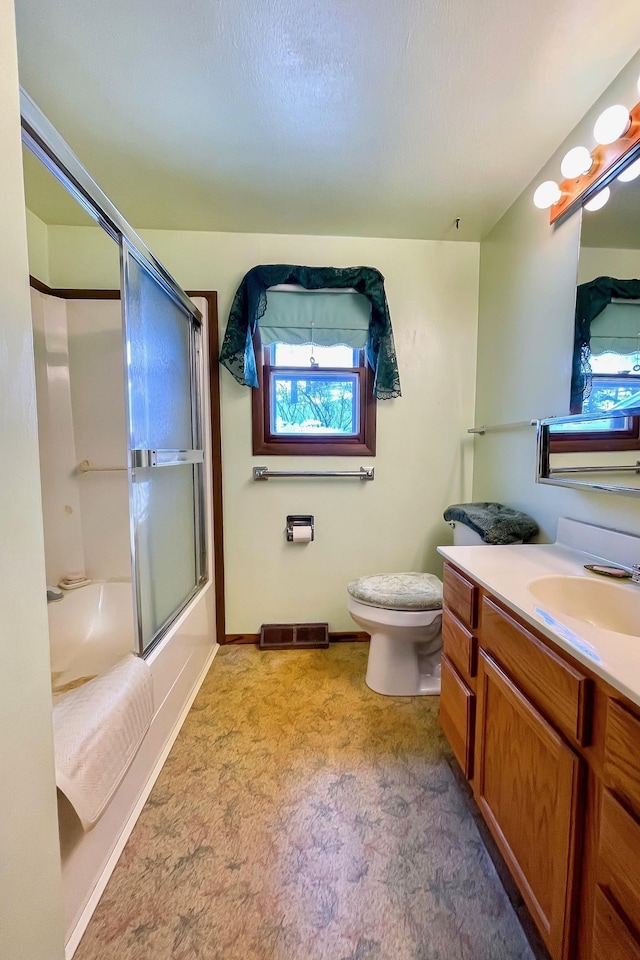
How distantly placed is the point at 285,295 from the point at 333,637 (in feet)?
6.49

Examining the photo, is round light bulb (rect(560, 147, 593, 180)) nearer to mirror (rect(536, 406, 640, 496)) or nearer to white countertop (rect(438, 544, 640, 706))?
mirror (rect(536, 406, 640, 496))

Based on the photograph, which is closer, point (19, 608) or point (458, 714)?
point (19, 608)

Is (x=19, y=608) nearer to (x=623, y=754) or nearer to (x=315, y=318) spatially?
(x=623, y=754)

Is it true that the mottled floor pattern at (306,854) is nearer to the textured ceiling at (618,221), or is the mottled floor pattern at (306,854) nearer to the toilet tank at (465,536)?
the toilet tank at (465,536)

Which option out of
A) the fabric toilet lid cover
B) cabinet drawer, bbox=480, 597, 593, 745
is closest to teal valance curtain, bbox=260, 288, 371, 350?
the fabric toilet lid cover

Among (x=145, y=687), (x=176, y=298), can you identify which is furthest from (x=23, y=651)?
(x=176, y=298)

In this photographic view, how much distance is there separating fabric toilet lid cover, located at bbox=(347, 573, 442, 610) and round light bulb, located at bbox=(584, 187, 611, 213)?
61.5 inches

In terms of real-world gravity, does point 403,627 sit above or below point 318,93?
below

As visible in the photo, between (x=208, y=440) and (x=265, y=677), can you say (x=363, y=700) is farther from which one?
(x=208, y=440)

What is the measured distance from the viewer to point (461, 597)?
1.17 metres

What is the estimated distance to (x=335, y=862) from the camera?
39.7 inches

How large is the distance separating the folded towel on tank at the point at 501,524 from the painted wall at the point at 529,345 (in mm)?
53

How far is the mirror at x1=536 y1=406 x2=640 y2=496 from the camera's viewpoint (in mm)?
1110

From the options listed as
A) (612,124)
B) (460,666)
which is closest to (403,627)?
(460,666)
